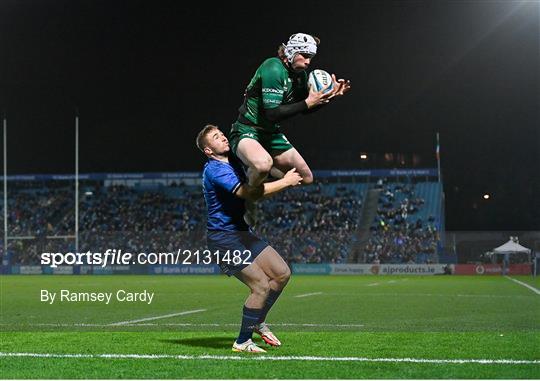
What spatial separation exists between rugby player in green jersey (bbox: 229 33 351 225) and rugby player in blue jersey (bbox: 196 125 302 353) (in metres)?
0.21

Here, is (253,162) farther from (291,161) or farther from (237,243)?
(291,161)

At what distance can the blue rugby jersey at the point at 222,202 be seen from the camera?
863 centimetres

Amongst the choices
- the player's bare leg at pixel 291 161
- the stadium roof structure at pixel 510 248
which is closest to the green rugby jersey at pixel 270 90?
the player's bare leg at pixel 291 161

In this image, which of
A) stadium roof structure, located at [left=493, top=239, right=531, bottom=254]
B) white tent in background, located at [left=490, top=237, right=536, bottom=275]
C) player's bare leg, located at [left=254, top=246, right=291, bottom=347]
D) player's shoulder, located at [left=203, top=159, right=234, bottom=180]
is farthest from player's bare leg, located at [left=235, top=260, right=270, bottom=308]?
stadium roof structure, located at [left=493, top=239, right=531, bottom=254]

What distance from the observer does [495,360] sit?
7613 mm

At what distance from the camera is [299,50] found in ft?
29.7

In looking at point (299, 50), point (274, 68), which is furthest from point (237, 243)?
point (299, 50)

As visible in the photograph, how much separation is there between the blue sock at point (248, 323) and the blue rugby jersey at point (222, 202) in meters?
0.89

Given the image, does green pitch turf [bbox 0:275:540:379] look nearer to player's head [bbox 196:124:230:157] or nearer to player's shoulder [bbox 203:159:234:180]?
player's shoulder [bbox 203:159:234:180]

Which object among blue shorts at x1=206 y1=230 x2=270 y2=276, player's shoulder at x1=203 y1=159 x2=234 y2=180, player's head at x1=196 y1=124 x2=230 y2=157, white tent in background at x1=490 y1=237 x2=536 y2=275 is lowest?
white tent in background at x1=490 y1=237 x2=536 y2=275

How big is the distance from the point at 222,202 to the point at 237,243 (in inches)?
18.5

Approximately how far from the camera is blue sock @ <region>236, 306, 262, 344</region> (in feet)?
28.1

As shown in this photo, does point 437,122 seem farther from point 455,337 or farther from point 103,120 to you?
point 455,337

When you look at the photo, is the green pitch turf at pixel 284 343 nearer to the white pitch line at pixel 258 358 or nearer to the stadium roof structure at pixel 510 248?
the white pitch line at pixel 258 358
